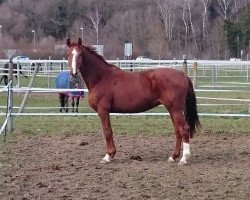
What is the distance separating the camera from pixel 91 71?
872 cm

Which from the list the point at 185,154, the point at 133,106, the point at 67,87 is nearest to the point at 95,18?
the point at 67,87

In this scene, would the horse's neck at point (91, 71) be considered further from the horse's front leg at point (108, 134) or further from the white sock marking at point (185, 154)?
the white sock marking at point (185, 154)

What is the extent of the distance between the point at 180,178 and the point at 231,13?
198 feet

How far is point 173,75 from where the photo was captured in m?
8.51

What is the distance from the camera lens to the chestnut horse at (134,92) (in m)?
8.48

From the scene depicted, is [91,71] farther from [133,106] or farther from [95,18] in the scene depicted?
[95,18]

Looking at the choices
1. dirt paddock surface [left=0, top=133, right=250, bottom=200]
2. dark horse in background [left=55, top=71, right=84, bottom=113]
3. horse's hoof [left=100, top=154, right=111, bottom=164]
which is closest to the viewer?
dirt paddock surface [left=0, top=133, right=250, bottom=200]

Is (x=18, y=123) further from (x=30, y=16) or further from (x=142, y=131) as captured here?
(x=30, y=16)

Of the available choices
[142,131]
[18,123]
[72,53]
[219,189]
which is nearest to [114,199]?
[219,189]

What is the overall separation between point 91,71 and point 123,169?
1.60m

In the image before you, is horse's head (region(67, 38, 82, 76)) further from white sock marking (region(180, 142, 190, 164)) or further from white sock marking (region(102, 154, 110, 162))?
white sock marking (region(180, 142, 190, 164))

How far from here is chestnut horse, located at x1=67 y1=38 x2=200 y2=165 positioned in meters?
8.48

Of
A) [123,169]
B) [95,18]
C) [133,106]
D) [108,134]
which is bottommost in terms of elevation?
[123,169]

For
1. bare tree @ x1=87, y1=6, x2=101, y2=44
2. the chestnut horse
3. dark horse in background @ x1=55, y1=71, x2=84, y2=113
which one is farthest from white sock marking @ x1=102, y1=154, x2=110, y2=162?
bare tree @ x1=87, y1=6, x2=101, y2=44
